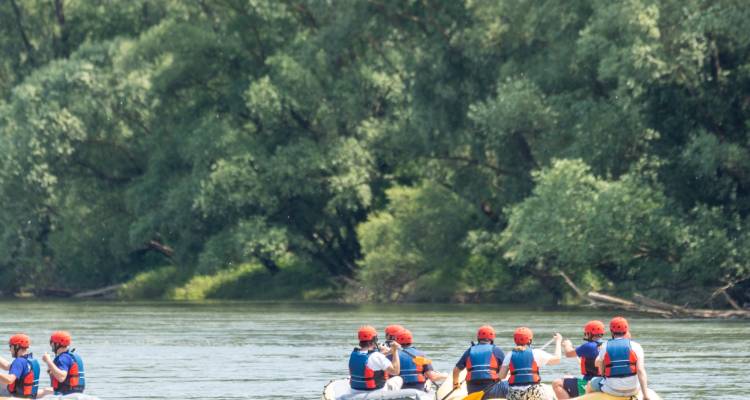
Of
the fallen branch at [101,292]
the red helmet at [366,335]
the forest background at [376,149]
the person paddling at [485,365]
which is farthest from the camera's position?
the fallen branch at [101,292]

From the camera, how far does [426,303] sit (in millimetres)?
76688

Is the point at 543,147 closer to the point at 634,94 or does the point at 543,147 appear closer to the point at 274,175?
the point at 634,94

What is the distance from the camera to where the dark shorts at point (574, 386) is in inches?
1148

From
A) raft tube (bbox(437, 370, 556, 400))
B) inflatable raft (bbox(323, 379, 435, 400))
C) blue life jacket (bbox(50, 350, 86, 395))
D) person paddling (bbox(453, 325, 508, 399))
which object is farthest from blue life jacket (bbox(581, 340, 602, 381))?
blue life jacket (bbox(50, 350, 86, 395))

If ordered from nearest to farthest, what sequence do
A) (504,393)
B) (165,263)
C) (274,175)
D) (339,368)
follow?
(504,393), (339,368), (274,175), (165,263)

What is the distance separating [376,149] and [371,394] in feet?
172

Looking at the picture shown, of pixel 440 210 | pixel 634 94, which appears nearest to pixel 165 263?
pixel 440 210

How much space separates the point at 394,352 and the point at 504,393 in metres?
2.43

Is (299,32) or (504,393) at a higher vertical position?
(299,32)

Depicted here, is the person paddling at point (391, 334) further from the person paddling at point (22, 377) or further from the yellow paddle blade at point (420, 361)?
the person paddling at point (22, 377)

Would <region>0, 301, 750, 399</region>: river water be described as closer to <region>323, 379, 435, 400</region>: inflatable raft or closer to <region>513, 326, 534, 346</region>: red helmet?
<region>323, 379, 435, 400</region>: inflatable raft

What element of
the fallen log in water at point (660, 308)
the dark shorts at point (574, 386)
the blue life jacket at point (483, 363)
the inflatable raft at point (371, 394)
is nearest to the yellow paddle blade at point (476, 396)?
the blue life jacket at point (483, 363)

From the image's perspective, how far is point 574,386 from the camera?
2938 centimetres

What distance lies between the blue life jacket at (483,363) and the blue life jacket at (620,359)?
2055 millimetres
